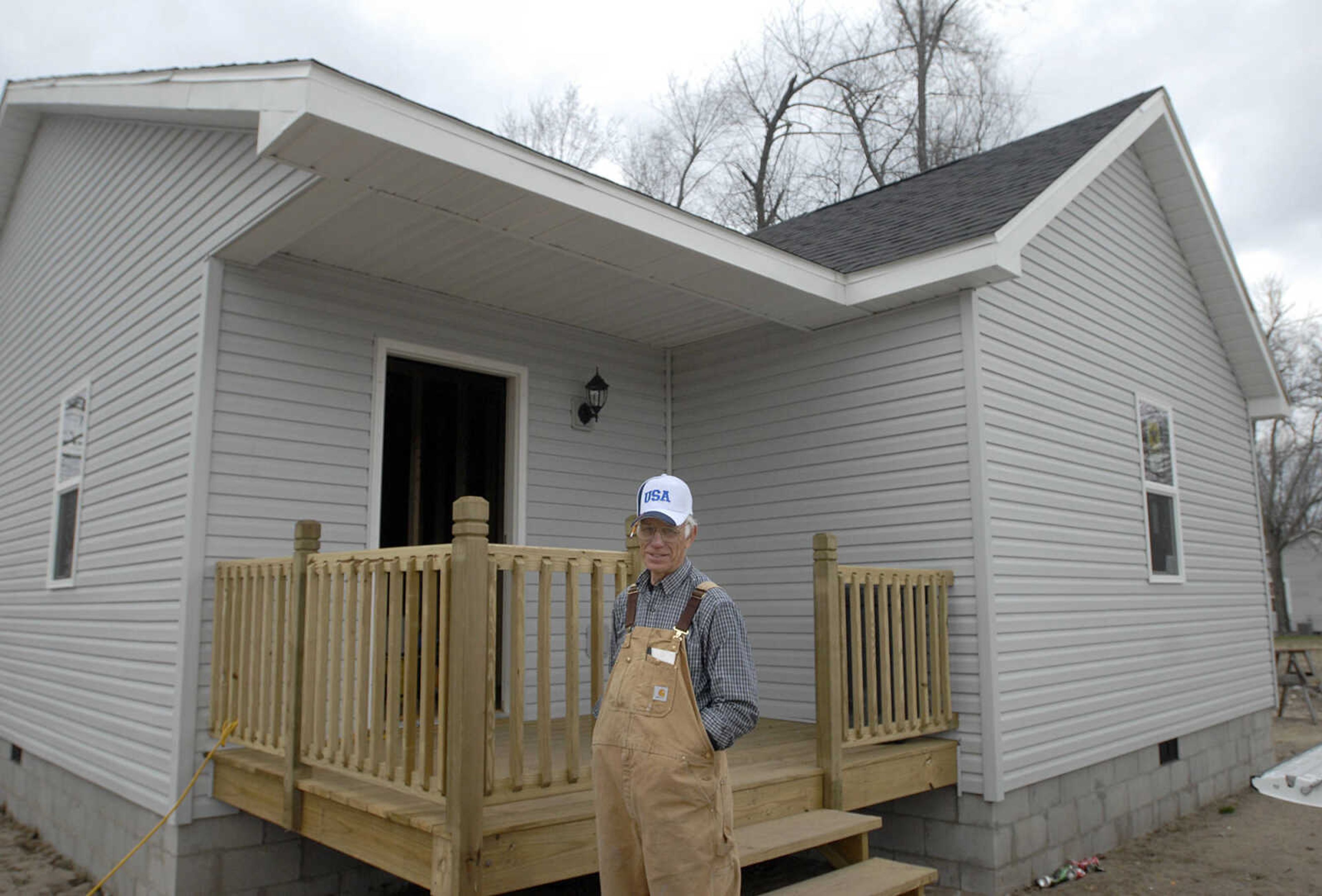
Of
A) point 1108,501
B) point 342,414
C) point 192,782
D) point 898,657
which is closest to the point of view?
point 192,782

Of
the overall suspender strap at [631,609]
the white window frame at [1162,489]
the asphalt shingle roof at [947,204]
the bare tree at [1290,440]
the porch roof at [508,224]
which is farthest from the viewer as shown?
the bare tree at [1290,440]

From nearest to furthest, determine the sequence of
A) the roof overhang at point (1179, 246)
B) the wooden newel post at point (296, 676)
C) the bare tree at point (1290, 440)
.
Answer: the wooden newel post at point (296, 676) → the roof overhang at point (1179, 246) → the bare tree at point (1290, 440)

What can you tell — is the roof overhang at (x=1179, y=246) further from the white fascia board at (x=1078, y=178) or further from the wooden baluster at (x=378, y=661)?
the wooden baluster at (x=378, y=661)

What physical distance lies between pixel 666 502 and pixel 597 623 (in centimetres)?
127

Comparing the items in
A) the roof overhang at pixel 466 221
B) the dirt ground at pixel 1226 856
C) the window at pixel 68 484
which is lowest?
the dirt ground at pixel 1226 856

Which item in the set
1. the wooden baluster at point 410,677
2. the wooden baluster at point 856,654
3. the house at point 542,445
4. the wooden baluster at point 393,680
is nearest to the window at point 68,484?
the house at point 542,445

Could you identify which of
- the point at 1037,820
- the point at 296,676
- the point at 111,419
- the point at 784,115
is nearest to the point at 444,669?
the point at 296,676

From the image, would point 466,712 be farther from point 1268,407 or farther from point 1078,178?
point 1268,407

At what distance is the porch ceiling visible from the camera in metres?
4.08

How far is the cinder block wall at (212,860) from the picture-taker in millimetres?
4609

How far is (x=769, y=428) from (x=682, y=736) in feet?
14.4

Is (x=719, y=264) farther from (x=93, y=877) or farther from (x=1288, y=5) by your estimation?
(x=1288, y=5)

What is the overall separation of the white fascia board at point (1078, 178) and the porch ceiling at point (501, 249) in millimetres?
1015

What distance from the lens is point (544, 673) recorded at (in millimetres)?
3475
